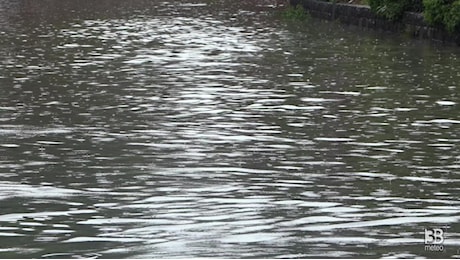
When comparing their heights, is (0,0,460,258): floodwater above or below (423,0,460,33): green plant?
above

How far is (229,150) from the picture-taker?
10906 mm

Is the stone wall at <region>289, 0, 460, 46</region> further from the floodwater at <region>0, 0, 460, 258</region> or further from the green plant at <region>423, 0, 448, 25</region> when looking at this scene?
the floodwater at <region>0, 0, 460, 258</region>

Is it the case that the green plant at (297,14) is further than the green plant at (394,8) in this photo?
Yes

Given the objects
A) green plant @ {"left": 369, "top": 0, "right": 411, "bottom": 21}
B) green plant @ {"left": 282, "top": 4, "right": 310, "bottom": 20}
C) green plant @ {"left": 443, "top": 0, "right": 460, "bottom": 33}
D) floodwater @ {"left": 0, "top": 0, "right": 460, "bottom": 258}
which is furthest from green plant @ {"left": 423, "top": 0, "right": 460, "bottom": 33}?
green plant @ {"left": 282, "top": 4, "right": 310, "bottom": 20}

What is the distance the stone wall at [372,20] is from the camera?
23.2 m

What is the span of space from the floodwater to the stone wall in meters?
0.91

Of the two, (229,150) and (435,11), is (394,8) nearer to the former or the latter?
(435,11)

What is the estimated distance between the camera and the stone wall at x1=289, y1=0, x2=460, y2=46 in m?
23.2

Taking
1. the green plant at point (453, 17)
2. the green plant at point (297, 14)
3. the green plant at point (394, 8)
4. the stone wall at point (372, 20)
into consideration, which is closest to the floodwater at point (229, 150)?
the green plant at point (453, 17)

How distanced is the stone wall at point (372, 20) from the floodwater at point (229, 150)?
3.00ft

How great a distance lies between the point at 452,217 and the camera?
313 inches

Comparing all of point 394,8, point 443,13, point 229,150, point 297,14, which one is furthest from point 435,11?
point 229,150

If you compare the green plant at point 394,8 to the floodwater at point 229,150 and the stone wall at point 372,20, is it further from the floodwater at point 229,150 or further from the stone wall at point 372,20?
the floodwater at point 229,150

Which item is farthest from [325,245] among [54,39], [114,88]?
[54,39]
